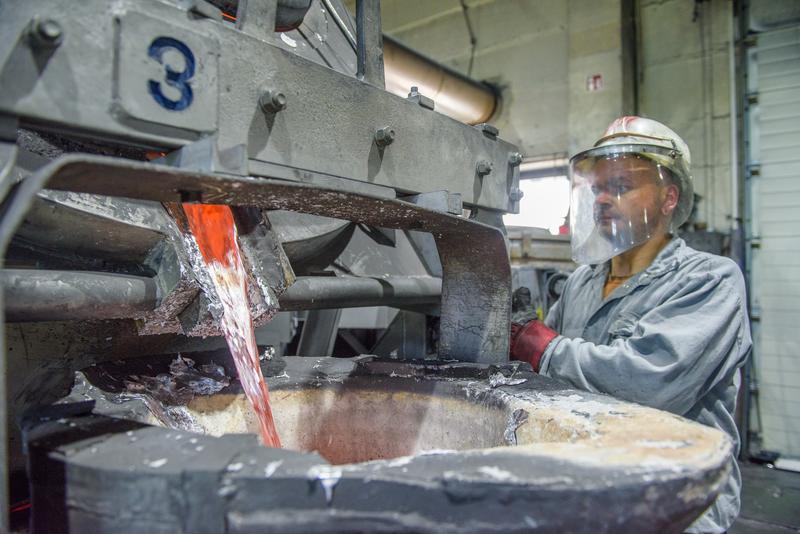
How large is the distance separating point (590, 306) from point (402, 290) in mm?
736

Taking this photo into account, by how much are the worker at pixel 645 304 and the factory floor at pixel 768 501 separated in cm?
188

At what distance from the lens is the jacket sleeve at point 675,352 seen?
5.04ft

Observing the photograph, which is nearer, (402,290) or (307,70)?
(307,70)

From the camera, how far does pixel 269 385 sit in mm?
1432

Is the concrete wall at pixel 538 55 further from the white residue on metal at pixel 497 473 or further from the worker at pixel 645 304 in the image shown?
the white residue on metal at pixel 497 473

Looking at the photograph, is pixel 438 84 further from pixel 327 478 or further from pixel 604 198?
pixel 327 478

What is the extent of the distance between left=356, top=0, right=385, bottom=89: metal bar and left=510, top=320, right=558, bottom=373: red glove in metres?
1.07

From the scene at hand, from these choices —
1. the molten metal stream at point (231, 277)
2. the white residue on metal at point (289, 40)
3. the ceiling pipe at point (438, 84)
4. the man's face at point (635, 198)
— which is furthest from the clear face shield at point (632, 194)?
the ceiling pipe at point (438, 84)

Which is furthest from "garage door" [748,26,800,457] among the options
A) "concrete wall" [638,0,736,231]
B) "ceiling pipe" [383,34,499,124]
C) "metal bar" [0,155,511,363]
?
"metal bar" [0,155,511,363]

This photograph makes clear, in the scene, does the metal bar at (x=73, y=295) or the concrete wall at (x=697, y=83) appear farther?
the concrete wall at (x=697, y=83)

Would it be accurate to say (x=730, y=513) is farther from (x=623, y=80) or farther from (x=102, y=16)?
(x=623, y=80)

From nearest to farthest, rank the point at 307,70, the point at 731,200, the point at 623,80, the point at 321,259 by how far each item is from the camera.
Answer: the point at 307,70
the point at 321,259
the point at 731,200
the point at 623,80

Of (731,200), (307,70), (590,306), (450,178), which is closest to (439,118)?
(450,178)

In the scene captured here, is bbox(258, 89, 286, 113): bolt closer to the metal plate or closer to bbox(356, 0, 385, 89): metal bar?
the metal plate
